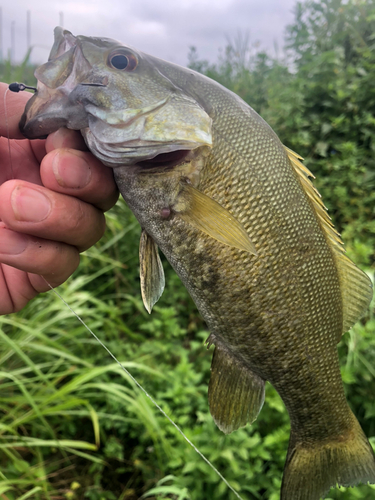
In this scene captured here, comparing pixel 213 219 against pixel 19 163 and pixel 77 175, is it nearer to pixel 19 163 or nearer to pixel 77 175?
pixel 77 175

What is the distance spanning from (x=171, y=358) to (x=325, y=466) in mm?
1294

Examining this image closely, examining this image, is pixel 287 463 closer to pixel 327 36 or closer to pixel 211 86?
pixel 211 86

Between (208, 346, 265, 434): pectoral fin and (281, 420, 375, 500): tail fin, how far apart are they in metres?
0.20

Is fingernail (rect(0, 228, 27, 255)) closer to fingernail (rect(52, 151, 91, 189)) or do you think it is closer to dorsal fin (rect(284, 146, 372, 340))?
fingernail (rect(52, 151, 91, 189))

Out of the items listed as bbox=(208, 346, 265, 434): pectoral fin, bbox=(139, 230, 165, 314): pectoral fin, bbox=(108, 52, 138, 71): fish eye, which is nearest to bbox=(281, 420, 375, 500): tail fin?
bbox=(208, 346, 265, 434): pectoral fin

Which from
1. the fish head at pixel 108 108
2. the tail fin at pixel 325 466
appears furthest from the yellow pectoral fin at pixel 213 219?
the tail fin at pixel 325 466

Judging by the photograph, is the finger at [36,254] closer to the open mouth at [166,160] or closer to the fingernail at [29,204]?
the fingernail at [29,204]

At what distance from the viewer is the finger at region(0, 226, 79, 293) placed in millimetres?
968

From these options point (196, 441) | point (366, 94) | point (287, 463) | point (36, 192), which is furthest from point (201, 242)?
point (366, 94)

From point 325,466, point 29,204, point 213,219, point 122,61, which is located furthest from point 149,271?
point 325,466

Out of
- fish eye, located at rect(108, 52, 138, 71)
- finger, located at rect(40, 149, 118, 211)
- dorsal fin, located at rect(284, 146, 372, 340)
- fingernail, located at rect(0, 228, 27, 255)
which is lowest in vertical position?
fingernail, located at rect(0, 228, 27, 255)

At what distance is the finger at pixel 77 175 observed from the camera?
0.90m

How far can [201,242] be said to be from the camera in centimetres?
91

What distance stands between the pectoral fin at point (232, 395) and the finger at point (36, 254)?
537mm
